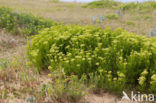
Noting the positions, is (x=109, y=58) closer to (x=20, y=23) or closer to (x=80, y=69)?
(x=80, y=69)

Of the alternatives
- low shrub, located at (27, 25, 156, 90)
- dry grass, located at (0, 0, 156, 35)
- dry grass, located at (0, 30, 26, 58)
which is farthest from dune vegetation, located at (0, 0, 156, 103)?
dry grass, located at (0, 0, 156, 35)

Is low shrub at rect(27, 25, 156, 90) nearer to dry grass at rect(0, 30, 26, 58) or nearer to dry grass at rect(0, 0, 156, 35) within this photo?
dry grass at rect(0, 30, 26, 58)

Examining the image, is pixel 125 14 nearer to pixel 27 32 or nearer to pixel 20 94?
pixel 27 32

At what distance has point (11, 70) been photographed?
146 inches

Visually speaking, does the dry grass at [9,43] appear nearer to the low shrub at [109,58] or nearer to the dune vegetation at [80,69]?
the dune vegetation at [80,69]

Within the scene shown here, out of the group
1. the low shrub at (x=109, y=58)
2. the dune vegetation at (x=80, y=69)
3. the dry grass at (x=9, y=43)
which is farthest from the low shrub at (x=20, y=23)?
the low shrub at (x=109, y=58)

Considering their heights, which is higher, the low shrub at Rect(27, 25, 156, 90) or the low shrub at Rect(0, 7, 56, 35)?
the low shrub at Rect(0, 7, 56, 35)

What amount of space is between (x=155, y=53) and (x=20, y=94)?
2248 millimetres

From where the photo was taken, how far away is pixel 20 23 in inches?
284

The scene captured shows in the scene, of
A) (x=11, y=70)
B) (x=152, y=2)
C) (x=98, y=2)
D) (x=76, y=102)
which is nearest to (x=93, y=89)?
(x=76, y=102)

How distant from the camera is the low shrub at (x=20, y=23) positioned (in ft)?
22.1

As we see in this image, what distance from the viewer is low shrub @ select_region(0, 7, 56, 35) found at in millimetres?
6746

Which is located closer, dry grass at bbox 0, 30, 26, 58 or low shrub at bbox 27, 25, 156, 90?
low shrub at bbox 27, 25, 156, 90

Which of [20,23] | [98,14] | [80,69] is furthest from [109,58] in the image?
[98,14]
